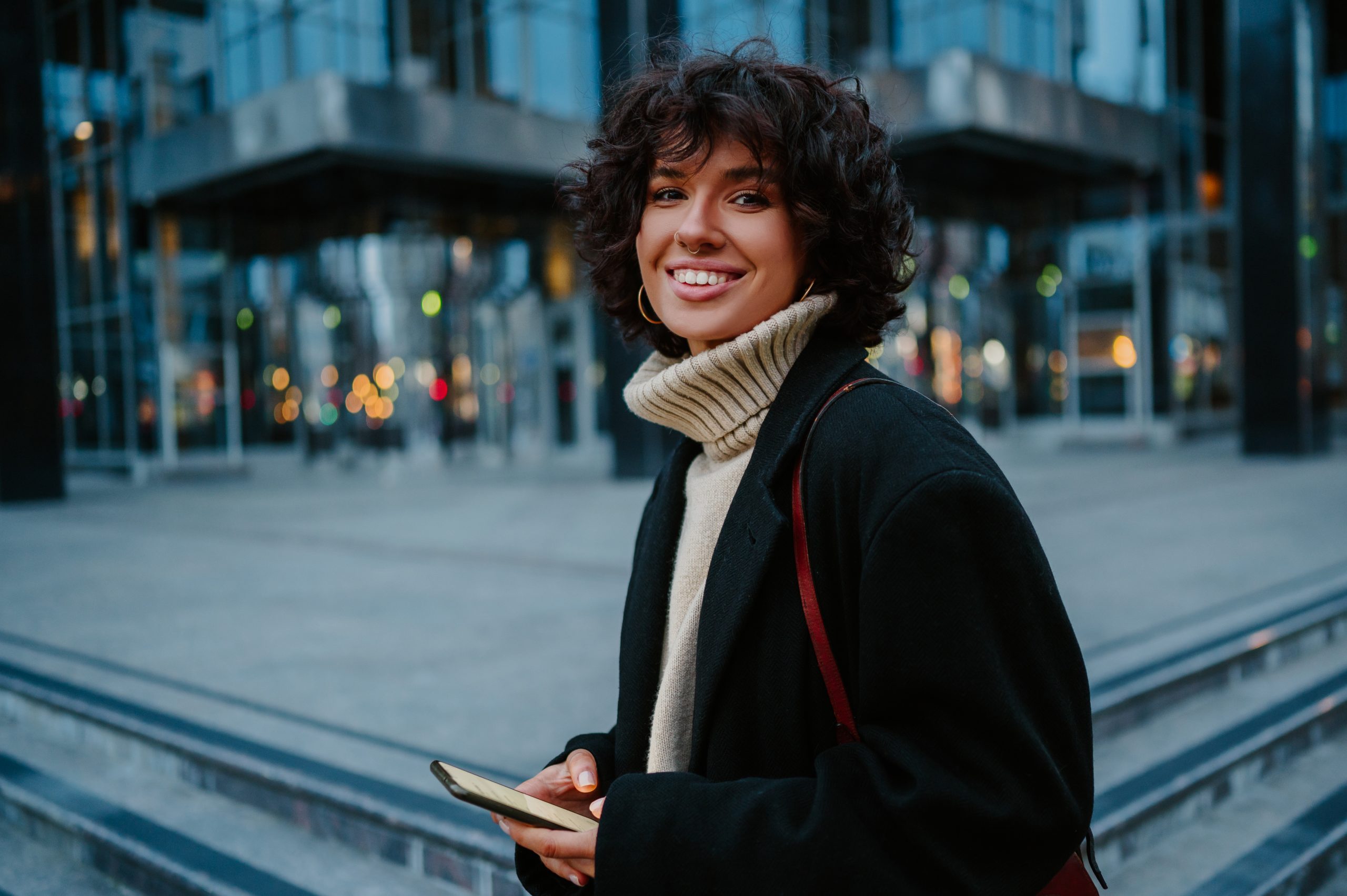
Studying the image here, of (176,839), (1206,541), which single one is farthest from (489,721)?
(1206,541)

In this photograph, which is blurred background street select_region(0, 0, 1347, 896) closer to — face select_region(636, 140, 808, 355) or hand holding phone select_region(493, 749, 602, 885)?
face select_region(636, 140, 808, 355)

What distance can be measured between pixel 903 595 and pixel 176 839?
2.95 metres

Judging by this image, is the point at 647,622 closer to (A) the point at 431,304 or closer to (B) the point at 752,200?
(B) the point at 752,200

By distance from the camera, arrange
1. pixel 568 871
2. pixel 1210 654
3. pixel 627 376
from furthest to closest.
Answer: pixel 627 376 < pixel 1210 654 < pixel 568 871

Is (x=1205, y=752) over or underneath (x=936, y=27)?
underneath

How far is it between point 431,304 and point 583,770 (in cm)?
1943

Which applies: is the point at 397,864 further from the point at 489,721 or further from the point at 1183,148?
the point at 1183,148

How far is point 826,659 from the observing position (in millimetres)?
1173

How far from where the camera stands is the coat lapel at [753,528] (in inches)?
47.5

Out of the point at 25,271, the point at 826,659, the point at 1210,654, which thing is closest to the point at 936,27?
the point at 25,271

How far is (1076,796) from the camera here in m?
1.11

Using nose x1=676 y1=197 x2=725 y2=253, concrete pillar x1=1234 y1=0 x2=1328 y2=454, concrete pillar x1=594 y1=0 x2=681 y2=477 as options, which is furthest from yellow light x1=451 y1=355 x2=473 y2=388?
nose x1=676 y1=197 x2=725 y2=253

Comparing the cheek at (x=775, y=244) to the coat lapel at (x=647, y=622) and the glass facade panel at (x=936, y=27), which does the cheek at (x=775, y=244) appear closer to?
the coat lapel at (x=647, y=622)

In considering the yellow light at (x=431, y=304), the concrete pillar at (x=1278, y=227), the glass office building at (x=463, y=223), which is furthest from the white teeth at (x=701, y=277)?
the yellow light at (x=431, y=304)
